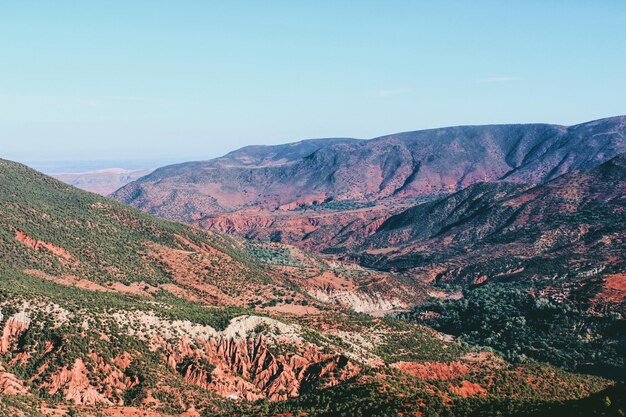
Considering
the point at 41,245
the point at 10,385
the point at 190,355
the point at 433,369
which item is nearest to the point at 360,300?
the point at 433,369

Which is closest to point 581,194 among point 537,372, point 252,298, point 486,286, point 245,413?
point 486,286

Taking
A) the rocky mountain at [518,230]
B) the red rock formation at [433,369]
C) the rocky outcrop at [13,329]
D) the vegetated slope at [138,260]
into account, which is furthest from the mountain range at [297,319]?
the rocky mountain at [518,230]

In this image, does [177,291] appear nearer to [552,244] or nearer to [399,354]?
[399,354]

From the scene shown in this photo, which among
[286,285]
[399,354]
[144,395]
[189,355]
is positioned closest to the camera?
[144,395]

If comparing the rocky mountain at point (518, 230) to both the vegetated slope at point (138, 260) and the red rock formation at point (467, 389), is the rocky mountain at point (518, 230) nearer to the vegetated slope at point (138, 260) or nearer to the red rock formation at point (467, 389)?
the vegetated slope at point (138, 260)

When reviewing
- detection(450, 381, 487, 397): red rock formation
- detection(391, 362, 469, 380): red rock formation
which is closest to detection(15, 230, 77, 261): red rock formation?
detection(391, 362, 469, 380): red rock formation

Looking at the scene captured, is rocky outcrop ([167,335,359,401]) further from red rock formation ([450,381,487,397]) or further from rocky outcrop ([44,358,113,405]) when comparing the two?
red rock formation ([450,381,487,397])

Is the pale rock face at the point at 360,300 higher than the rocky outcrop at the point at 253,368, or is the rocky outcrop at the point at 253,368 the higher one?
the rocky outcrop at the point at 253,368
